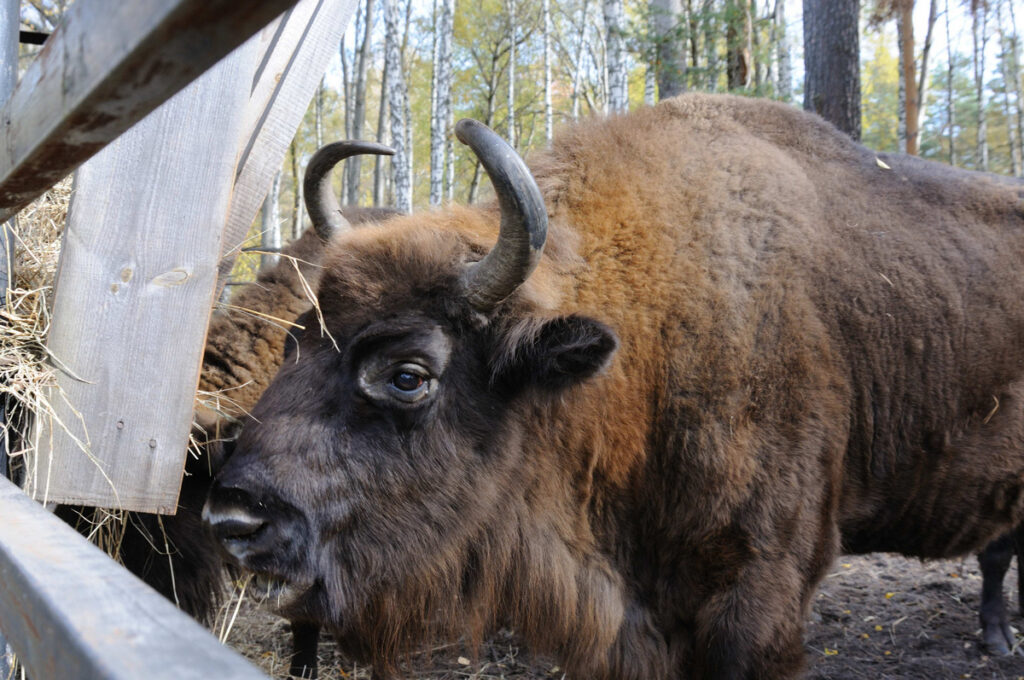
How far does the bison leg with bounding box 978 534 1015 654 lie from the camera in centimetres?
524

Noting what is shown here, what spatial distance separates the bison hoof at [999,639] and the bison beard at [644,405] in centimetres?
157

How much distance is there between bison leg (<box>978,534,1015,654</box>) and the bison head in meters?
3.77

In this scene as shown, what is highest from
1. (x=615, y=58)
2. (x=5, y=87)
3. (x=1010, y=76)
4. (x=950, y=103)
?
(x=1010, y=76)

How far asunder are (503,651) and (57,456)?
11.5 feet

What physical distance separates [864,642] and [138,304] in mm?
4982

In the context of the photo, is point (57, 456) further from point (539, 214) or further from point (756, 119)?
point (756, 119)

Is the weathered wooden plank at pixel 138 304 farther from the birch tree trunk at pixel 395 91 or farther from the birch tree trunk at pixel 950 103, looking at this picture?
the birch tree trunk at pixel 950 103

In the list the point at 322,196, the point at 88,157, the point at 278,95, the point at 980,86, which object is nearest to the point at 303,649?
the point at 322,196

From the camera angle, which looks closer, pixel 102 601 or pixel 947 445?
pixel 102 601

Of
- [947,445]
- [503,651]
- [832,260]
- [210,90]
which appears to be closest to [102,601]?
[210,90]

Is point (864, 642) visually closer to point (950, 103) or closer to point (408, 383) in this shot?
point (408, 383)

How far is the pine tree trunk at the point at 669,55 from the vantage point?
34.1 ft

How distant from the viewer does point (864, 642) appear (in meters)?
5.29

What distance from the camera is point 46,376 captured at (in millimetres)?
2549
